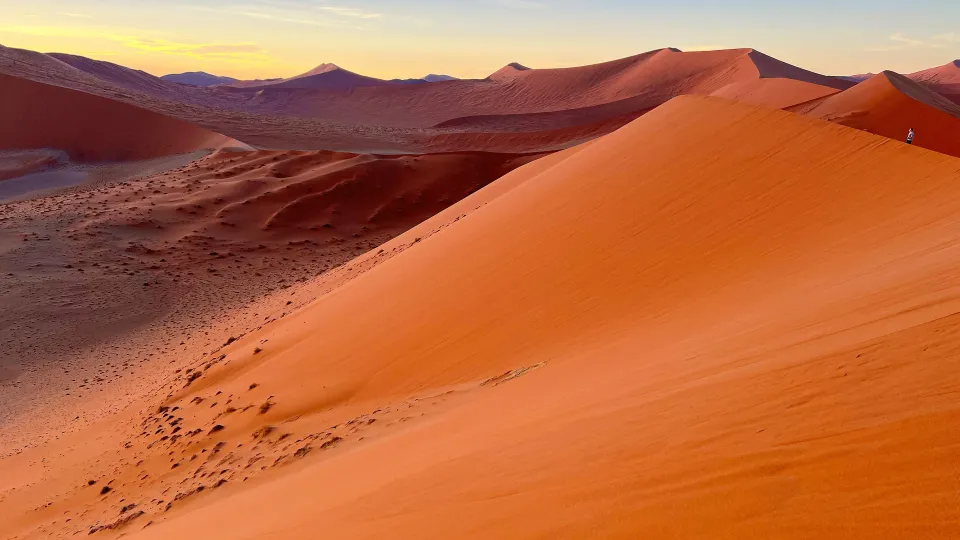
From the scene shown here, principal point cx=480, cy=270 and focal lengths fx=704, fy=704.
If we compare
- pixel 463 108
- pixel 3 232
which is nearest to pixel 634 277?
pixel 3 232

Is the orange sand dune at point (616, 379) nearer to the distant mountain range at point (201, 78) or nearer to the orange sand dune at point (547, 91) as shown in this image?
the orange sand dune at point (547, 91)

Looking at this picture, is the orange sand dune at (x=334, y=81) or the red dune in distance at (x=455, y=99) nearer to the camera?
the red dune in distance at (x=455, y=99)

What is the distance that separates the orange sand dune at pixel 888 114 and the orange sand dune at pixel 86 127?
22657mm

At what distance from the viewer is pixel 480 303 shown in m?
6.64

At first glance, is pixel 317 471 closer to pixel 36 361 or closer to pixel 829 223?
pixel 829 223

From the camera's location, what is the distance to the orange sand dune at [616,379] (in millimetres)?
2330

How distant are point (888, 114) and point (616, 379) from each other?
19.2 meters

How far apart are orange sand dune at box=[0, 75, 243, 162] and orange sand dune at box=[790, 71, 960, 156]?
22657 mm

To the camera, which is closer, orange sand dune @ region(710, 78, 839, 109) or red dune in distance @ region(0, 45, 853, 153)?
orange sand dune @ region(710, 78, 839, 109)

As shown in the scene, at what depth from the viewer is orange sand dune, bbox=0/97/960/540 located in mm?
2330

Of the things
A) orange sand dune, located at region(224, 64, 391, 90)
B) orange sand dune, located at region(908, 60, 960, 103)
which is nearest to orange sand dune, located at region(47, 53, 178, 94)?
orange sand dune, located at region(224, 64, 391, 90)

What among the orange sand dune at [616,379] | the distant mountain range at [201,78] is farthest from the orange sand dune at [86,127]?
the distant mountain range at [201,78]

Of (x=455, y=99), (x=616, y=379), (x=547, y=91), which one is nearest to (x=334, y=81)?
(x=455, y=99)

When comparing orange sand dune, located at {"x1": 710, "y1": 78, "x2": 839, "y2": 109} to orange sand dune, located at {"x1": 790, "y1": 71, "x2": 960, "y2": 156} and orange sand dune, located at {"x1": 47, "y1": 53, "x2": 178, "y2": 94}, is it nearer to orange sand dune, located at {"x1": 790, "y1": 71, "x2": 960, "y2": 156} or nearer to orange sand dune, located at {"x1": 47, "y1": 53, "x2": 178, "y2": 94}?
orange sand dune, located at {"x1": 790, "y1": 71, "x2": 960, "y2": 156}
